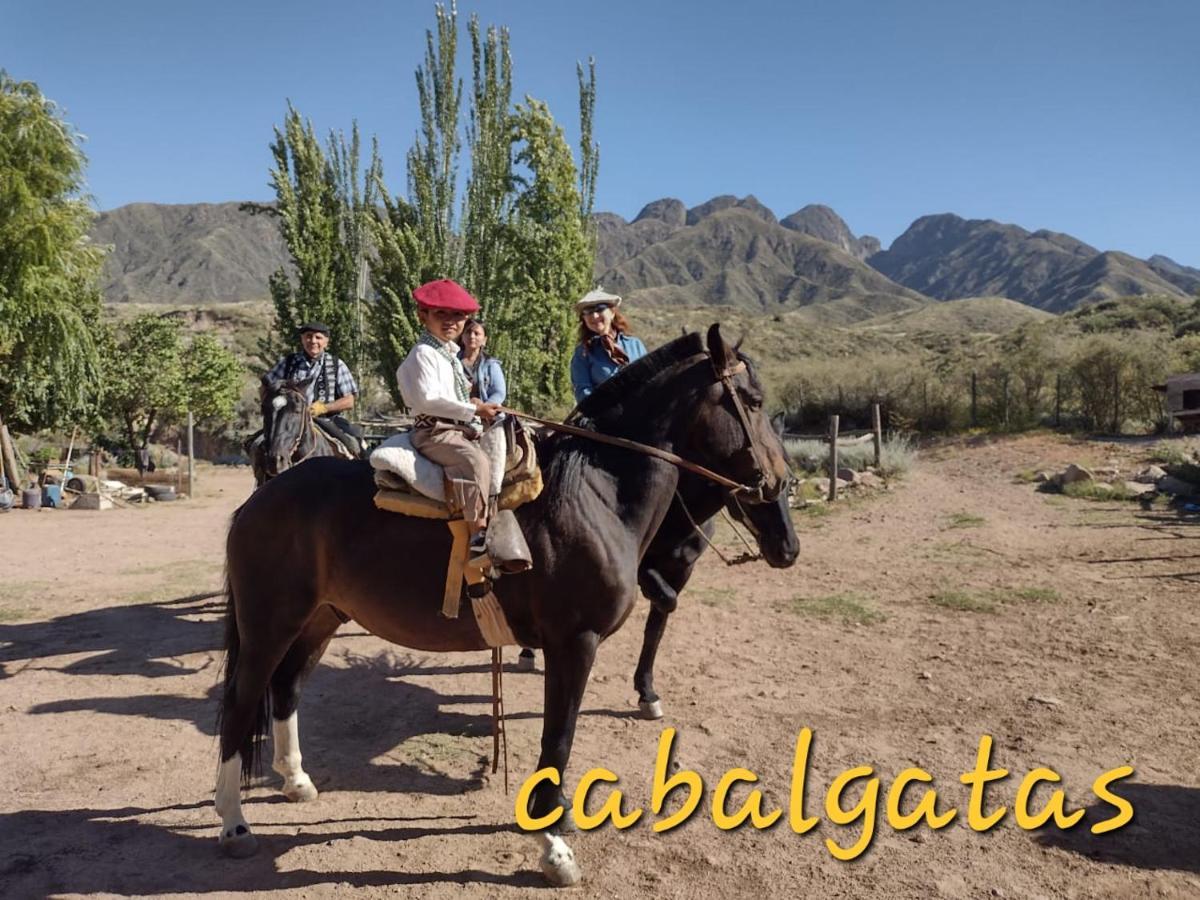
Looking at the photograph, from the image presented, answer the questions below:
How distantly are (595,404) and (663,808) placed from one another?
199cm

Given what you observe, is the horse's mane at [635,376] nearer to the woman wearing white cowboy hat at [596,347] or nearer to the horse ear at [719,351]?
the horse ear at [719,351]

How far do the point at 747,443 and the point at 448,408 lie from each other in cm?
135

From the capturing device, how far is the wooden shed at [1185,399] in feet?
60.1

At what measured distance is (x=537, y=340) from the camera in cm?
1812

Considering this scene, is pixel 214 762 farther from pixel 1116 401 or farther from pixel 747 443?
pixel 1116 401

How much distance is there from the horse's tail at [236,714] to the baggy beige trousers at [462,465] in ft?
3.84

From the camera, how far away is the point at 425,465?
9.83 ft

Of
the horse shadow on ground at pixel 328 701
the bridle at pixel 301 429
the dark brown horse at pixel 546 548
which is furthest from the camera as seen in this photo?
the bridle at pixel 301 429

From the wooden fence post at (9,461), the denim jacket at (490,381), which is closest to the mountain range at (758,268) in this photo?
the wooden fence post at (9,461)

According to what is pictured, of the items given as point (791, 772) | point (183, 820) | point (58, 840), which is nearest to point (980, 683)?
point (791, 772)

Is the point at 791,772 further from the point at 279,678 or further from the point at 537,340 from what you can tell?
the point at 537,340

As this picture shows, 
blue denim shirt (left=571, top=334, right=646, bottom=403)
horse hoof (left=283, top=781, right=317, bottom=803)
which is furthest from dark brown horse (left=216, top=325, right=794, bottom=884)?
blue denim shirt (left=571, top=334, right=646, bottom=403)

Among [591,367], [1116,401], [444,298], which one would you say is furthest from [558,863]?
[1116,401]

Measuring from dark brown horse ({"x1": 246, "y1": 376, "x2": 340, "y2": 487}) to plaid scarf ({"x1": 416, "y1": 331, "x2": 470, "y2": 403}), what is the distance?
121 inches
